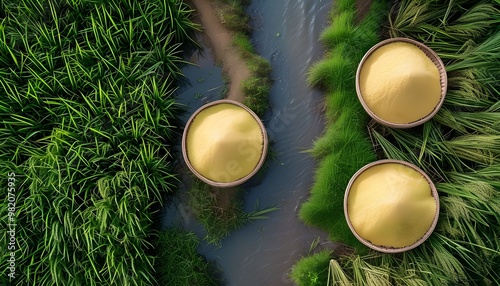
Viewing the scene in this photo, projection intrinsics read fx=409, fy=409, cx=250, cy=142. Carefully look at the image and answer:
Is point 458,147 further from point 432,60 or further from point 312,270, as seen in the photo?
point 312,270

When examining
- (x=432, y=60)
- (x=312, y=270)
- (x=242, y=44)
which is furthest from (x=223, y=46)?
(x=312, y=270)

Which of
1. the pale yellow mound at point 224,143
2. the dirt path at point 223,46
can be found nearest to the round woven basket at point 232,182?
the pale yellow mound at point 224,143

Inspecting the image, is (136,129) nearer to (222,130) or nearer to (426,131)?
(222,130)

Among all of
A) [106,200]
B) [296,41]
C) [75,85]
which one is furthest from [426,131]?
[75,85]

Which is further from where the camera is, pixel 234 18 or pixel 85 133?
pixel 234 18

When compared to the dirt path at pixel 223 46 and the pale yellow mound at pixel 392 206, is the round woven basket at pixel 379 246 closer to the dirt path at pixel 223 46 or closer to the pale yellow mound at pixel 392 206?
the pale yellow mound at pixel 392 206
